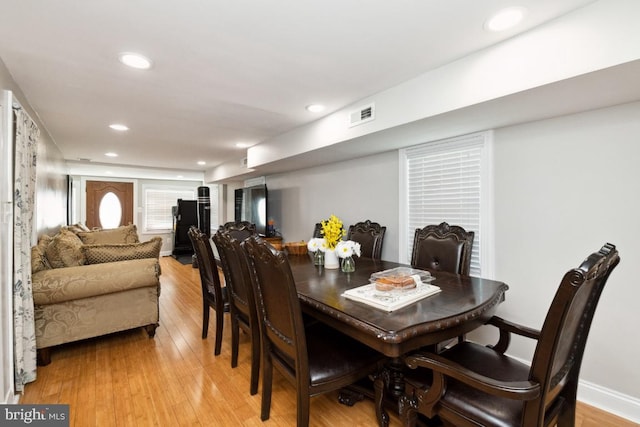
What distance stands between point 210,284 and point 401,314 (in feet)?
6.92

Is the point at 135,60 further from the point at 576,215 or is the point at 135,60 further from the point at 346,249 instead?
the point at 576,215

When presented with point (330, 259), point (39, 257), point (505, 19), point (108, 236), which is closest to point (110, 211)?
point (108, 236)

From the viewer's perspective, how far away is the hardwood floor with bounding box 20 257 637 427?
1.79 meters

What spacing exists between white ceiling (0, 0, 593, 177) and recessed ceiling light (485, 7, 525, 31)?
0.14 ft

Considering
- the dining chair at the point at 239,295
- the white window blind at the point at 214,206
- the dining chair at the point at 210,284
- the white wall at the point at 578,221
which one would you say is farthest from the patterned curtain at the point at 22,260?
Result: the white window blind at the point at 214,206

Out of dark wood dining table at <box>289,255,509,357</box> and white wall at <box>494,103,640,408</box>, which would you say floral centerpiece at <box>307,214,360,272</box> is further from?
white wall at <box>494,103,640,408</box>

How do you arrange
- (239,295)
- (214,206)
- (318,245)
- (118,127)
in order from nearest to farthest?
(239,295)
(318,245)
(118,127)
(214,206)

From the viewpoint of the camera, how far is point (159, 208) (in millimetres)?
8688

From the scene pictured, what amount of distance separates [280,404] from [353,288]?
93cm

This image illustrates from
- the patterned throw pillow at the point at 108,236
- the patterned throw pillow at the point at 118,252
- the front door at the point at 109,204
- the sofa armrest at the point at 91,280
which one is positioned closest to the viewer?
the sofa armrest at the point at 91,280

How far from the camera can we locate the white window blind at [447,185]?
2.54 m

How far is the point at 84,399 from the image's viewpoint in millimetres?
1973

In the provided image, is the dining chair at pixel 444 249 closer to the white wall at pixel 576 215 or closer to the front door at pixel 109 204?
the white wall at pixel 576 215

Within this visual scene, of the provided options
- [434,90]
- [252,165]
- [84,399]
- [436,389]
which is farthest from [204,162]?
[436,389]
